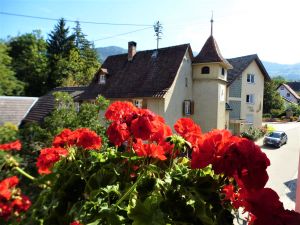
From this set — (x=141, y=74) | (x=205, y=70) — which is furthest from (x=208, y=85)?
(x=141, y=74)

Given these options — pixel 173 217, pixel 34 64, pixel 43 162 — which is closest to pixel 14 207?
pixel 43 162

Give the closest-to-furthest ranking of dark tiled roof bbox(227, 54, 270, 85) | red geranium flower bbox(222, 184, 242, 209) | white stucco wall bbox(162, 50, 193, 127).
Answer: red geranium flower bbox(222, 184, 242, 209)
white stucco wall bbox(162, 50, 193, 127)
dark tiled roof bbox(227, 54, 270, 85)

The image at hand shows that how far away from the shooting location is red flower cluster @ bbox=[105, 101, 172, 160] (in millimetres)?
1418

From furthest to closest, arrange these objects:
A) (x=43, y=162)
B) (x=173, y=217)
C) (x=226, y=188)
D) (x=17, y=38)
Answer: (x=17, y=38), (x=43, y=162), (x=226, y=188), (x=173, y=217)

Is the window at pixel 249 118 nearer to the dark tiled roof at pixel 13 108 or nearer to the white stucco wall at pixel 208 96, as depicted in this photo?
the white stucco wall at pixel 208 96

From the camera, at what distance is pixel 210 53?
19.4 meters

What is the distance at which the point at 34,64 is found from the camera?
3891 centimetres

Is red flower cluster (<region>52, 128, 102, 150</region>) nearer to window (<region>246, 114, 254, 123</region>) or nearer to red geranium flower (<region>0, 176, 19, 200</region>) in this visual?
red geranium flower (<region>0, 176, 19, 200</region>)

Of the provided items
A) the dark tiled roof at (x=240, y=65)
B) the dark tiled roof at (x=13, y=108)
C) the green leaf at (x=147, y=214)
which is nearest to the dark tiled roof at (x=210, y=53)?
the dark tiled roof at (x=240, y=65)

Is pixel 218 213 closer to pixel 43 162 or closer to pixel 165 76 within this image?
pixel 43 162

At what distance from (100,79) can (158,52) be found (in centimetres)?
479

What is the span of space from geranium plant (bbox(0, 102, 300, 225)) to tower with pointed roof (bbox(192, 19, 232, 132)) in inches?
713

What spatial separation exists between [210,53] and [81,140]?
1871cm

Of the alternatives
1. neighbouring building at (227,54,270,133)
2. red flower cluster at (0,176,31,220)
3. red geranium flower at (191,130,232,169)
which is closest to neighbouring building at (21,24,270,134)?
neighbouring building at (227,54,270,133)
